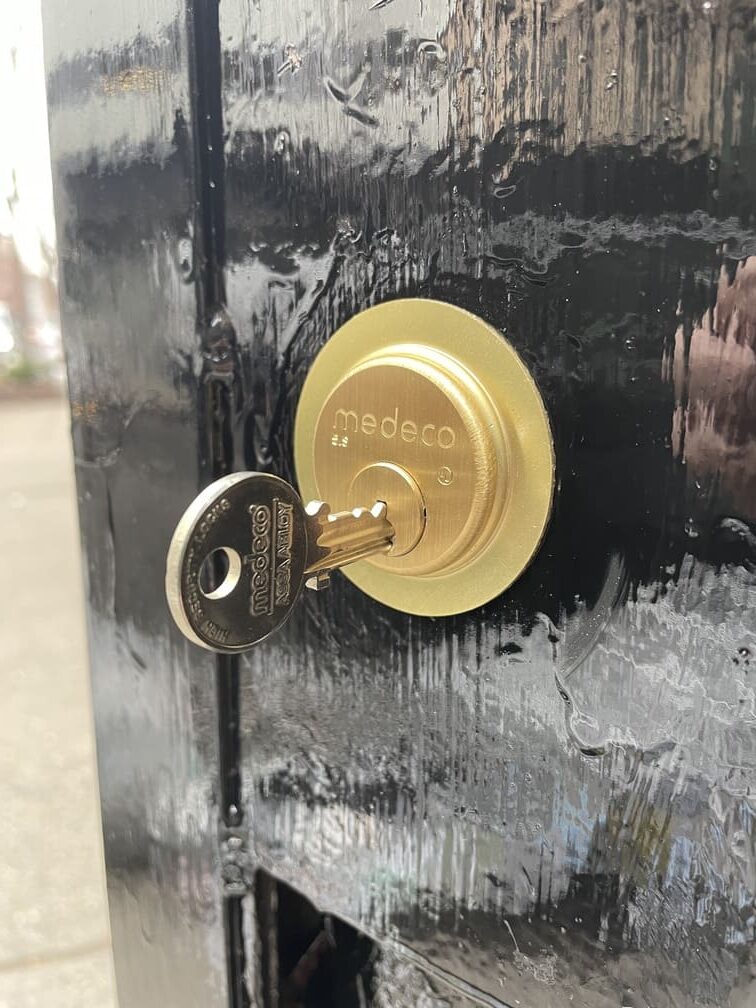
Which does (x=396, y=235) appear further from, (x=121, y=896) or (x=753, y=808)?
(x=121, y=896)

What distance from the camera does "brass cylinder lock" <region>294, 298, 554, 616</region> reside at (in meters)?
0.38

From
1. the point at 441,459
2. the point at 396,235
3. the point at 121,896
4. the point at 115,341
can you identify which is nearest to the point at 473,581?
the point at 441,459

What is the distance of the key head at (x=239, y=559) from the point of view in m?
0.33

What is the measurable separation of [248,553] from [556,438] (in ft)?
0.48

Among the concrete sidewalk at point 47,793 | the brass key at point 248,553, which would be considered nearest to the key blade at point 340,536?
the brass key at point 248,553

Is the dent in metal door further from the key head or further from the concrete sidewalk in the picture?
the concrete sidewalk

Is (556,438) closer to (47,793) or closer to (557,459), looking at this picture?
(557,459)

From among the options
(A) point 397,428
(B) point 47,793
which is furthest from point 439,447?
(B) point 47,793

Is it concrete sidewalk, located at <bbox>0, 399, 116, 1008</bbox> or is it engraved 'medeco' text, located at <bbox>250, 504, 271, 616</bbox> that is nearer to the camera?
engraved 'medeco' text, located at <bbox>250, 504, 271, 616</bbox>

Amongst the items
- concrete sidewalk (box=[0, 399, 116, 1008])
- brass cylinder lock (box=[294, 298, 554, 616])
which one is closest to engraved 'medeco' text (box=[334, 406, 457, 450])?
brass cylinder lock (box=[294, 298, 554, 616])

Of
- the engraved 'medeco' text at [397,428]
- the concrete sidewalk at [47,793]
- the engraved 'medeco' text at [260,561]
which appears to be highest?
the engraved 'medeco' text at [397,428]

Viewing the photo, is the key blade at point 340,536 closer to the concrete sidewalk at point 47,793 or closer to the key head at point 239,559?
the key head at point 239,559

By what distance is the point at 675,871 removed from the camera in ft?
1.21

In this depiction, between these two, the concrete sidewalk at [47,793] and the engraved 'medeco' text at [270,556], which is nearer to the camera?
the engraved 'medeco' text at [270,556]
